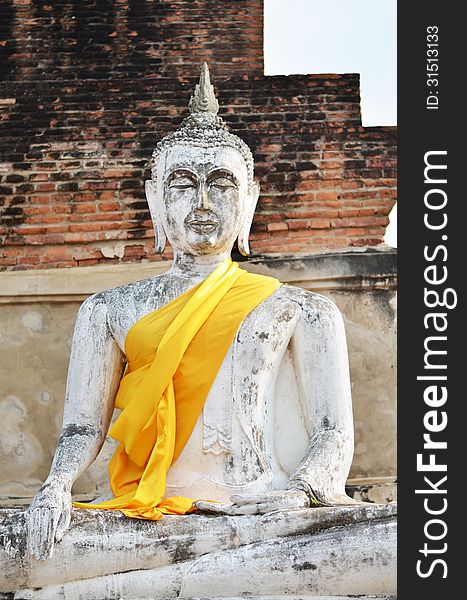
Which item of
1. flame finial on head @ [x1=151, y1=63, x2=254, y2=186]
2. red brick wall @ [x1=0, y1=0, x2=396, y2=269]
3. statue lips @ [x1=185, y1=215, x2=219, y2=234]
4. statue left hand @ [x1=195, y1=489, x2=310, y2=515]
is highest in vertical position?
red brick wall @ [x1=0, y1=0, x2=396, y2=269]

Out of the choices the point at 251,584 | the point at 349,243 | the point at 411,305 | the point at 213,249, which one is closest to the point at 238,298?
the point at 213,249

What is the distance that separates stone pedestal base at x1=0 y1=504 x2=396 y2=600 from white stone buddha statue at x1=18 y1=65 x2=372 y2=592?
14.7 inches

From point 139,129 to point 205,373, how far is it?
352 cm

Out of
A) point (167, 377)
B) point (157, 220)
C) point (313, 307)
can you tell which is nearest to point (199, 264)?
point (157, 220)

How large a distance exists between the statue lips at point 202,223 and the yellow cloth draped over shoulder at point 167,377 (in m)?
0.25

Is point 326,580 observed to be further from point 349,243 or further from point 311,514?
point 349,243

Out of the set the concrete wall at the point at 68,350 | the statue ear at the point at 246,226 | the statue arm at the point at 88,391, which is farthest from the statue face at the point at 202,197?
the concrete wall at the point at 68,350

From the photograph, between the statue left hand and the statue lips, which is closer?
the statue left hand

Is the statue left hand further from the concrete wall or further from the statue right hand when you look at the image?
the concrete wall

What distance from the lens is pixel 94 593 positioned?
6.36m

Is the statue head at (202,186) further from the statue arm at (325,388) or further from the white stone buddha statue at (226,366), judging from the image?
the statue arm at (325,388)

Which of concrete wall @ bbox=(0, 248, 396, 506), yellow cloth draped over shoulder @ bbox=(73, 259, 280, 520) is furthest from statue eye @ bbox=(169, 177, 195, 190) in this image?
concrete wall @ bbox=(0, 248, 396, 506)

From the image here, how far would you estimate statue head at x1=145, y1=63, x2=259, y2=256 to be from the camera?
7.56 m

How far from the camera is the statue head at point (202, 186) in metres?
7.56
